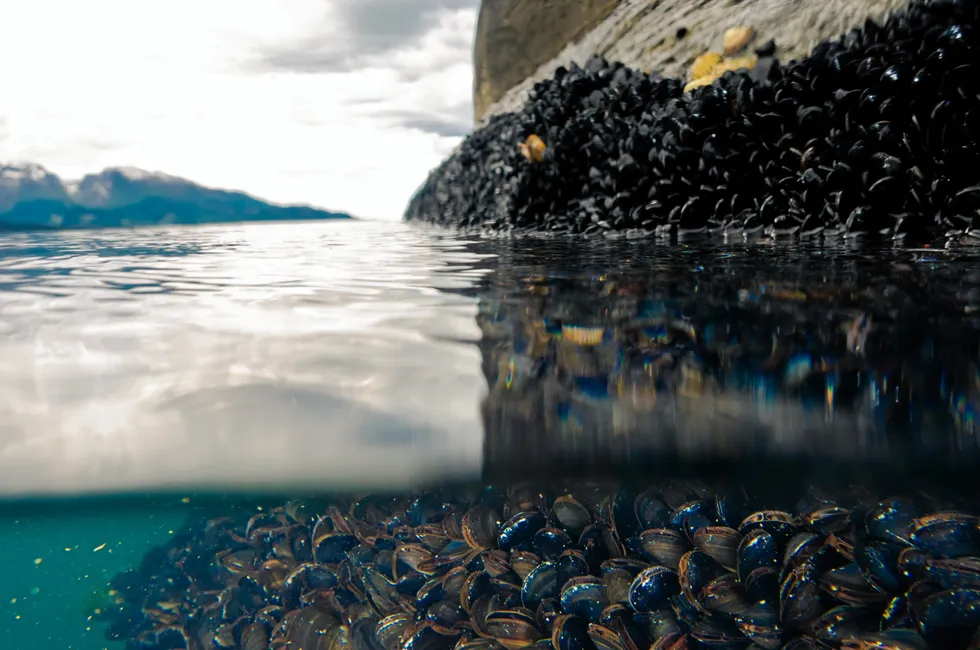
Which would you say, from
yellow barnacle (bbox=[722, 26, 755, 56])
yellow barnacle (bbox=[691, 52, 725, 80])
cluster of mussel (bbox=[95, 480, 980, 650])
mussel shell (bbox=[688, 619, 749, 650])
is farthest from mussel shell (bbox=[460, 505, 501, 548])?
yellow barnacle (bbox=[722, 26, 755, 56])

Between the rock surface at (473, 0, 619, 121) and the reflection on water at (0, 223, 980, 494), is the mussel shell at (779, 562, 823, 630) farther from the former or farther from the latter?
the rock surface at (473, 0, 619, 121)

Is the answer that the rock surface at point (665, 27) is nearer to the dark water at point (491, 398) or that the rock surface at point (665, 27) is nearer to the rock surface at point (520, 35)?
the rock surface at point (520, 35)

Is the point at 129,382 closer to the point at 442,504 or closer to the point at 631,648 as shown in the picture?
the point at 442,504

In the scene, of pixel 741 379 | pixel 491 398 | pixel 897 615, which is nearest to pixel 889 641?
pixel 897 615

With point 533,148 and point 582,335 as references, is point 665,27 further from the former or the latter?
point 582,335

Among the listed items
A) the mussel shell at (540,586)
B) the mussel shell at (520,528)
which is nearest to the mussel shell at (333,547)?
Result: the mussel shell at (520,528)

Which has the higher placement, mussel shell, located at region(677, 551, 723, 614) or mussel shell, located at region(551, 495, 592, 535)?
mussel shell, located at region(551, 495, 592, 535)
